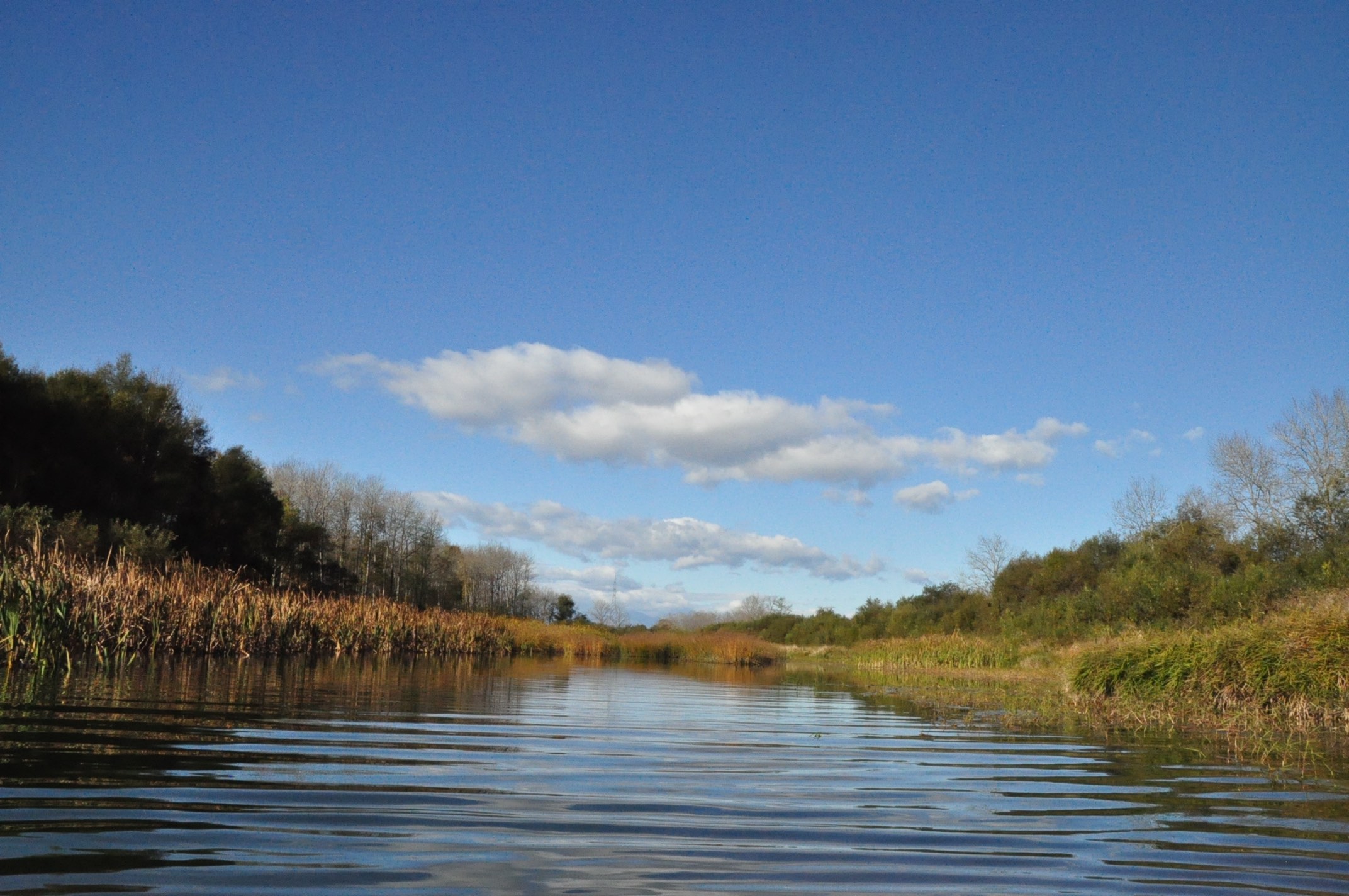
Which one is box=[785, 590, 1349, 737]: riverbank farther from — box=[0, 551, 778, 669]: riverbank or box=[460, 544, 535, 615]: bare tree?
box=[460, 544, 535, 615]: bare tree

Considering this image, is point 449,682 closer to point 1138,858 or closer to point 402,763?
point 402,763

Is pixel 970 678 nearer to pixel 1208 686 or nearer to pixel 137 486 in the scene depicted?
pixel 1208 686

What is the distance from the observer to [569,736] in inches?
321

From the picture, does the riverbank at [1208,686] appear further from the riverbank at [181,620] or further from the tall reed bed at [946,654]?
the tall reed bed at [946,654]

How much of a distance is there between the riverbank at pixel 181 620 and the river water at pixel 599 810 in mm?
3613

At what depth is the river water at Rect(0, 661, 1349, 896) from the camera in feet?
10.4

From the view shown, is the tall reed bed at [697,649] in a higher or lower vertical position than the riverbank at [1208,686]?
lower

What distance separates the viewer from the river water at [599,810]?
3166 millimetres

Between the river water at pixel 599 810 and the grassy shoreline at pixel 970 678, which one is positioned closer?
the river water at pixel 599 810

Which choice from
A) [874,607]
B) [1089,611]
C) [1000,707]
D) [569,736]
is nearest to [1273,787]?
[569,736]

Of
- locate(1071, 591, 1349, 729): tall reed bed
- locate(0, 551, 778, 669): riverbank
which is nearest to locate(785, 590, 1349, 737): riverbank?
locate(1071, 591, 1349, 729): tall reed bed

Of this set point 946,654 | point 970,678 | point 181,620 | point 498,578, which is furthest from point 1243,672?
point 498,578

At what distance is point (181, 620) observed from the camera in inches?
662

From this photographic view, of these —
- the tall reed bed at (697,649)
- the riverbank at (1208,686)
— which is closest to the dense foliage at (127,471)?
the tall reed bed at (697,649)
